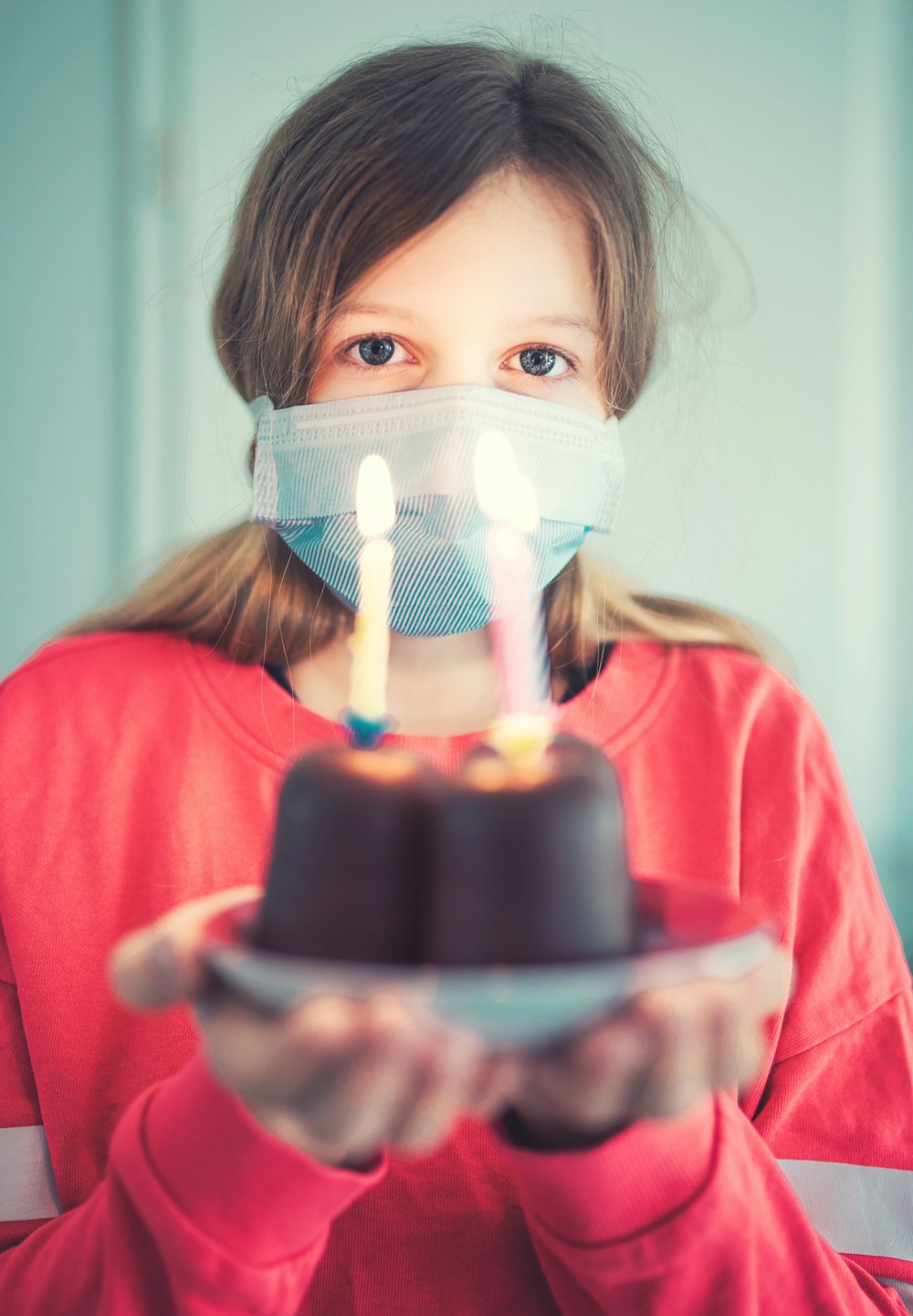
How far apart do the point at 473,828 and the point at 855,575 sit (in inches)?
60.5

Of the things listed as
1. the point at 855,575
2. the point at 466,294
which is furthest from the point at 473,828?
the point at 855,575

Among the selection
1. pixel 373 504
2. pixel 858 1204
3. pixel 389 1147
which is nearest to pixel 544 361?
pixel 373 504

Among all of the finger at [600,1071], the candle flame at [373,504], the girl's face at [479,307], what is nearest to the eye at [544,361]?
the girl's face at [479,307]

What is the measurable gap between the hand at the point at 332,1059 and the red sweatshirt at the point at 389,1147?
6.3 inches

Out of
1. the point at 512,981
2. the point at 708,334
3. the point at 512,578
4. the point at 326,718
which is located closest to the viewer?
the point at 512,981

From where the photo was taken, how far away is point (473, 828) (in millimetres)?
437

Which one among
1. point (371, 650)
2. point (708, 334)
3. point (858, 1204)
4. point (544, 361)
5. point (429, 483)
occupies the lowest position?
point (858, 1204)

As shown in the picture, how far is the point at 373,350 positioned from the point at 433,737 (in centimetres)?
34

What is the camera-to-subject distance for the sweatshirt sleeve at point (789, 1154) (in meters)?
0.57

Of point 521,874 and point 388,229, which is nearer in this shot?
point 521,874

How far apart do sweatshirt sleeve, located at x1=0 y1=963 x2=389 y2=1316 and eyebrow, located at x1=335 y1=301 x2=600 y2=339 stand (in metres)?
0.59

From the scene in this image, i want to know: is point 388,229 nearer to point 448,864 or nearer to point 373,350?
point 373,350

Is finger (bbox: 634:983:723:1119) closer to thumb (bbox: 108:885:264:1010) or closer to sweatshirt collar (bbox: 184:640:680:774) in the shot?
thumb (bbox: 108:885:264:1010)

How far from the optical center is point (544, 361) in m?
0.93
